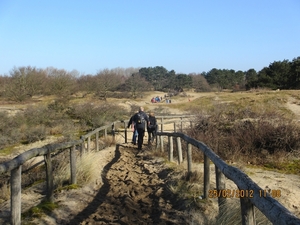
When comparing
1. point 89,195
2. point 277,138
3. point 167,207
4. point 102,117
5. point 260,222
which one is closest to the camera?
point 260,222

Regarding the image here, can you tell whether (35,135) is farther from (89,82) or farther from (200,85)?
(200,85)

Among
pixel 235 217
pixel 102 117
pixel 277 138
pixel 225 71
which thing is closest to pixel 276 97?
pixel 102 117

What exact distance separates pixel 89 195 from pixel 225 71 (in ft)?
294

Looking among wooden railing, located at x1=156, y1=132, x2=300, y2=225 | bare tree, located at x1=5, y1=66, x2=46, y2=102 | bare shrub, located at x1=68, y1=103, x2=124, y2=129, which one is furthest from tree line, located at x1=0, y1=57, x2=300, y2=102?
wooden railing, located at x1=156, y1=132, x2=300, y2=225

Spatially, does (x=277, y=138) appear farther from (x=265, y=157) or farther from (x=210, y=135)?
(x=210, y=135)

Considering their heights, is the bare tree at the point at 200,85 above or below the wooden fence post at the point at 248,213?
above

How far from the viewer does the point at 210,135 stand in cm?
1160

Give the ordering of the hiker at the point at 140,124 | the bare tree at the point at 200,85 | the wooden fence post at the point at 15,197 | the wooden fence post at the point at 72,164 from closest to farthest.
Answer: the wooden fence post at the point at 15,197, the wooden fence post at the point at 72,164, the hiker at the point at 140,124, the bare tree at the point at 200,85

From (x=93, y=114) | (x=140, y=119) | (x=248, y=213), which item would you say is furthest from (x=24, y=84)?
(x=248, y=213)

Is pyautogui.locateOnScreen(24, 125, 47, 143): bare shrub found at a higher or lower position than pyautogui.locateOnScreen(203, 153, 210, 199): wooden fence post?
lower

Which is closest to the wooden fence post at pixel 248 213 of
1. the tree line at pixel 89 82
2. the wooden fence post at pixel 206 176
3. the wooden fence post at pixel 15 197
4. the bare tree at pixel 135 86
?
the wooden fence post at pixel 206 176
